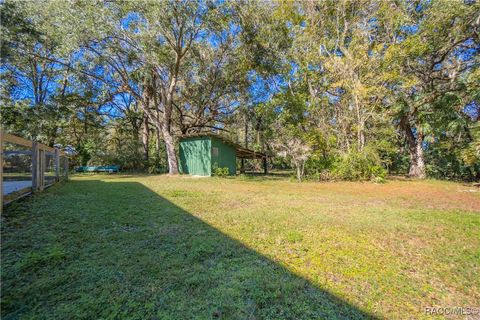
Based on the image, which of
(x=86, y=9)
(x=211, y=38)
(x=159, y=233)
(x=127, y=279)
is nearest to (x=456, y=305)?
(x=127, y=279)

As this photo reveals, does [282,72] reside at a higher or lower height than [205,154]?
higher

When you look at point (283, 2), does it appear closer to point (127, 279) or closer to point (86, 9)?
point (86, 9)

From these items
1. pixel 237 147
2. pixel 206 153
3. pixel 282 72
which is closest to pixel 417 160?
pixel 282 72

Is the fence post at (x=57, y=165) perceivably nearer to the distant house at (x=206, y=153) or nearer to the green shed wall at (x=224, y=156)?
the distant house at (x=206, y=153)

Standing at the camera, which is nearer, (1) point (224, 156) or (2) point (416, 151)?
(2) point (416, 151)

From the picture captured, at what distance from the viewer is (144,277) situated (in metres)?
2.07

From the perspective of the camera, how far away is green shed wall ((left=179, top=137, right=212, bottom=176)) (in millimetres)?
13969

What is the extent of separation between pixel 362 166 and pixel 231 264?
35.4 ft

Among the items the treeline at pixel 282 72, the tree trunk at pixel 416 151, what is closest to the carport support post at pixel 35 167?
the treeline at pixel 282 72

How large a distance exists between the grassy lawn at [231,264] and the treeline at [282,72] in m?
8.06

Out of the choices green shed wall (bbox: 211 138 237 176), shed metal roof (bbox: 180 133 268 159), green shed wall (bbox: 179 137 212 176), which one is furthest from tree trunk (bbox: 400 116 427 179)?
green shed wall (bbox: 179 137 212 176)

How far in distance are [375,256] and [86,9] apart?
530 inches

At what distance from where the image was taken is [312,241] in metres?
3.10

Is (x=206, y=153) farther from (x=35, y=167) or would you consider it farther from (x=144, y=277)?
(x=144, y=277)
